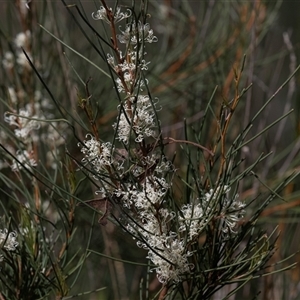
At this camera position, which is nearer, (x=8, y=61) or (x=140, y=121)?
(x=140, y=121)

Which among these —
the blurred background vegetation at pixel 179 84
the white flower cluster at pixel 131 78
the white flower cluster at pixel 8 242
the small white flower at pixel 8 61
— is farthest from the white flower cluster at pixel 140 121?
the small white flower at pixel 8 61

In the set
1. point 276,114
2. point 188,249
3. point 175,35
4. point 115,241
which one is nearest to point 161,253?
point 188,249

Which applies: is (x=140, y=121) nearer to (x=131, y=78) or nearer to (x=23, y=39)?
(x=131, y=78)

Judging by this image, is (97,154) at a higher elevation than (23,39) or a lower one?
lower

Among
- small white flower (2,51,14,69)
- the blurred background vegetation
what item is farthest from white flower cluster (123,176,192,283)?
small white flower (2,51,14,69)

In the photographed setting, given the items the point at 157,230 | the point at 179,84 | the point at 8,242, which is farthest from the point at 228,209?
the point at 179,84

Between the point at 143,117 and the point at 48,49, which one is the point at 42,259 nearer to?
the point at 143,117

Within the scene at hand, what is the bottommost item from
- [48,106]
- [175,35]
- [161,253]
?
[161,253]

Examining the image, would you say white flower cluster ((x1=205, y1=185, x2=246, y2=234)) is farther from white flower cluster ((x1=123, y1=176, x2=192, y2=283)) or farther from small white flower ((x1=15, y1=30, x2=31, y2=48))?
small white flower ((x1=15, y1=30, x2=31, y2=48))

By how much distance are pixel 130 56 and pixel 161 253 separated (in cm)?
13

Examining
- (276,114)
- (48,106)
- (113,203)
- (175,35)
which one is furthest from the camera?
(276,114)

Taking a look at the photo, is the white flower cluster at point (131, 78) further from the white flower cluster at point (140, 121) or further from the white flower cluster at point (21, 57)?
the white flower cluster at point (21, 57)

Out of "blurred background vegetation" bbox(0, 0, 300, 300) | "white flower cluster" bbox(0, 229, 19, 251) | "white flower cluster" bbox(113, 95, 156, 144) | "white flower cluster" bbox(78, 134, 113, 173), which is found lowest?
"white flower cluster" bbox(0, 229, 19, 251)

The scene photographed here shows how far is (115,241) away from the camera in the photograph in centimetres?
85
